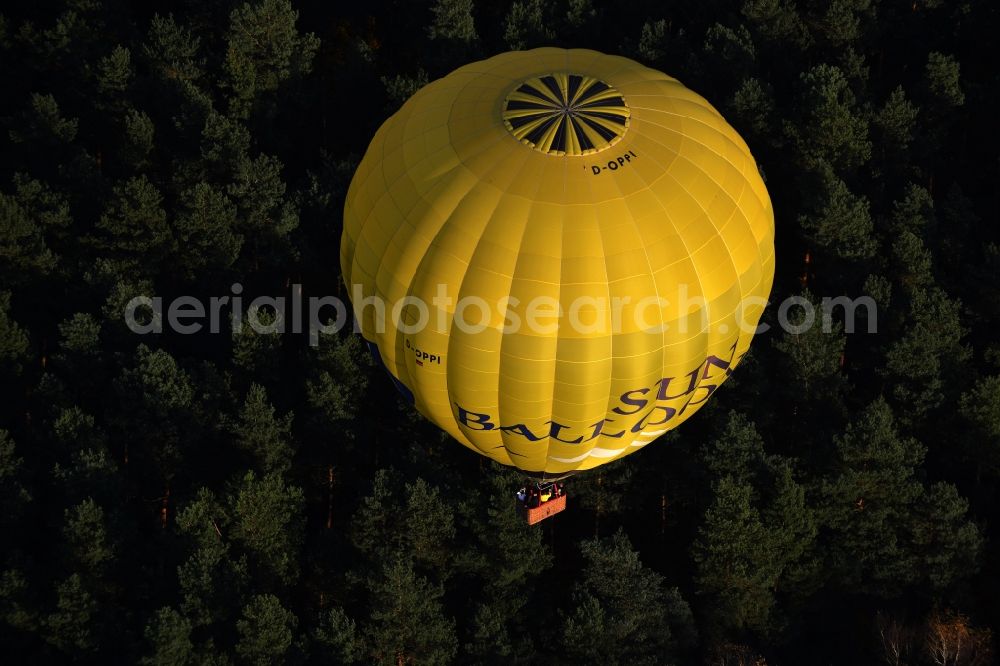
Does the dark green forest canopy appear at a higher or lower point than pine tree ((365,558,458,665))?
higher

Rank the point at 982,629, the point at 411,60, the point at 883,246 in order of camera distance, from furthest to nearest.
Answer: the point at 411,60 < the point at 883,246 < the point at 982,629

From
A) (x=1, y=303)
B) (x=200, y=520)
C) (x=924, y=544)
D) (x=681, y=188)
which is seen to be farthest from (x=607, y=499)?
(x=1, y=303)

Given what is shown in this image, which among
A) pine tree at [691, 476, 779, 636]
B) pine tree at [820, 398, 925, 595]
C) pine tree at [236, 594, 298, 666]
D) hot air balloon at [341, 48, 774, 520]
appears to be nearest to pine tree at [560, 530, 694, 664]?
pine tree at [691, 476, 779, 636]

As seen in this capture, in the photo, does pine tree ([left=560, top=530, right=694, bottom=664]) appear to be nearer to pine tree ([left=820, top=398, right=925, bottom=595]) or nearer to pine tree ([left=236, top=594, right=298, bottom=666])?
pine tree ([left=820, top=398, right=925, bottom=595])

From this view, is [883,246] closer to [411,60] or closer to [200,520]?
[411,60]

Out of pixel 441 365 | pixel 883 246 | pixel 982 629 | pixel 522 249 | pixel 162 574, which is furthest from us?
pixel 883 246

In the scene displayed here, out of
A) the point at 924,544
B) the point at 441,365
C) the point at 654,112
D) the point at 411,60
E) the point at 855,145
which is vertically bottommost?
the point at 924,544
